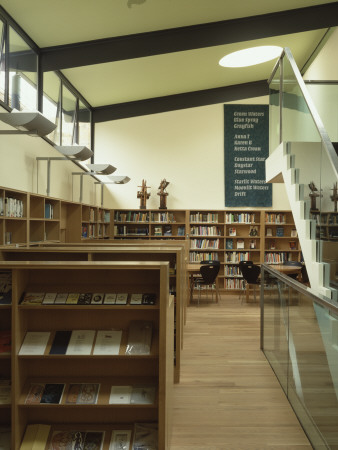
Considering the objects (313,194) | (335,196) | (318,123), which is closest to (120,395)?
(335,196)

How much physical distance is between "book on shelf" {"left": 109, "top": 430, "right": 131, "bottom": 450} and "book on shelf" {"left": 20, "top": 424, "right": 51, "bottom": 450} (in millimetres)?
431

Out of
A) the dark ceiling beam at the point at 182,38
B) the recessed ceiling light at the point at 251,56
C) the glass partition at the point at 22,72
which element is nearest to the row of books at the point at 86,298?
the glass partition at the point at 22,72

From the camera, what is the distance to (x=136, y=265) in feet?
9.18

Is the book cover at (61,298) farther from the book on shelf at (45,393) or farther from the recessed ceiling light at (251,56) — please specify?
the recessed ceiling light at (251,56)

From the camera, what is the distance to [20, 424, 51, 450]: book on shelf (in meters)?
2.79

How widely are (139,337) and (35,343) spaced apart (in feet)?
2.22

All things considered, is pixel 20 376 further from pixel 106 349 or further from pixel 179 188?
pixel 179 188

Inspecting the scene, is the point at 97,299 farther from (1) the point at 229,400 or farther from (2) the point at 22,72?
(2) the point at 22,72

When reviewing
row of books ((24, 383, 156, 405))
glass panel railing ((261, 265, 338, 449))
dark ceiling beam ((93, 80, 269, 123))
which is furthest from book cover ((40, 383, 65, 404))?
dark ceiling beam ((93, 80, 269, 123))

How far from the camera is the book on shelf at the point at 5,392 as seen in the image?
2.83 metres

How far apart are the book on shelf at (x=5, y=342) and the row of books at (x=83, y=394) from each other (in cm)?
29

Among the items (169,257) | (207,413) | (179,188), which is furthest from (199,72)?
(207,413)

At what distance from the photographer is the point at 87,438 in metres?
2.83

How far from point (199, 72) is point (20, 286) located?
7804 millimetres
